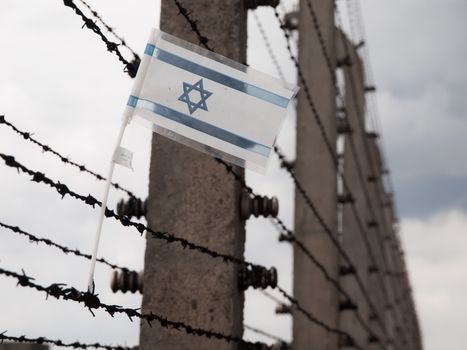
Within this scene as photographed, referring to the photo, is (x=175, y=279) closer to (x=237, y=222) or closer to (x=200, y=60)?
(x=237, y=222)

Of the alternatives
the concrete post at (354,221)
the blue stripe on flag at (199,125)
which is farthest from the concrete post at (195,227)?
the concrete post at (354,221)

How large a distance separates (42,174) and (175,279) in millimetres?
1025

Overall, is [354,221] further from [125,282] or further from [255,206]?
[125,282]

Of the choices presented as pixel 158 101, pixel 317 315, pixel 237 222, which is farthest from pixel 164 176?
pixel 317 315

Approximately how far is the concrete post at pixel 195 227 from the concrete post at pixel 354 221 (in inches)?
157

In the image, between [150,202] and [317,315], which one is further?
[317,315]

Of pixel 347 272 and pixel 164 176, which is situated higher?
pixel 347 272

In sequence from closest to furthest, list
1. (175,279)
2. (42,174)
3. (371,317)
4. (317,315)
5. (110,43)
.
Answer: (42,174)
(110,43)
(175,279)
(317,315)
(371,317)

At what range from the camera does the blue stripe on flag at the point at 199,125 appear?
240 centimetres

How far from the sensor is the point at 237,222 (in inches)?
123

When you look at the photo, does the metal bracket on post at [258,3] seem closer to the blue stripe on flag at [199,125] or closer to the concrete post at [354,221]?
the blue stripe on flag at [199,125]

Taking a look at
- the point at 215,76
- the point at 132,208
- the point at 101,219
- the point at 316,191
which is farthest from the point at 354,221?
the point at 101,219

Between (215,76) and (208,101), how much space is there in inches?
3.2

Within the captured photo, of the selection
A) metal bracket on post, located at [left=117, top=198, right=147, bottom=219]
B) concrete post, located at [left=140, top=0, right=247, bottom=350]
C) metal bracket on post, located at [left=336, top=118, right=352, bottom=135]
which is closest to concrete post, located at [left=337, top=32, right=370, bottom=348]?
metal bracket on post, located at [left=336, top=118, right=352, bottom=135]
